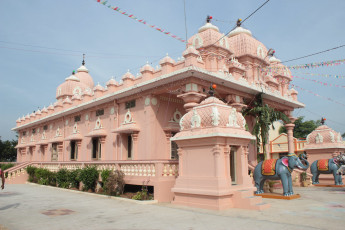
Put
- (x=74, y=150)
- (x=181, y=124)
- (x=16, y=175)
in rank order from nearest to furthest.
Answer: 1. (x=181, y=124)
2. (x=16, y=175)
3. (x=74, y=150)

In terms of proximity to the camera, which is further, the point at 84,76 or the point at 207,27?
the point at 84,76

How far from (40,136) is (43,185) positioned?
9.69 meters

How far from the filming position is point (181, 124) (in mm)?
9578

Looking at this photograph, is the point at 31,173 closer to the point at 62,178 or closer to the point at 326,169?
the point at 62,178

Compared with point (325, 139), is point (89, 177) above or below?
below

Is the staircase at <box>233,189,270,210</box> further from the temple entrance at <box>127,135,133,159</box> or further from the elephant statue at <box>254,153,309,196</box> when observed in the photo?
the temple entrance at <box>127,135,133,159</box>

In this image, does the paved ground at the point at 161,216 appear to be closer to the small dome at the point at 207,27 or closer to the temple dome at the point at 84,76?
the small dome at the point at 207,27

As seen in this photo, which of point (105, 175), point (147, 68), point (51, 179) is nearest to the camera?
point (105, 175)

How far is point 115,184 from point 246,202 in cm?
508

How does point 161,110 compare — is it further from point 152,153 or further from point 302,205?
point 302,205

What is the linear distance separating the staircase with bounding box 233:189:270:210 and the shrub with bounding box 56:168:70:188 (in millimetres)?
9059

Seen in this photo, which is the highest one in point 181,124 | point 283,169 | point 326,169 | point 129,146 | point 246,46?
point 246,46

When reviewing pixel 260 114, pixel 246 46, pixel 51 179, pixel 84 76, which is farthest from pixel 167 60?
pixel 84 76

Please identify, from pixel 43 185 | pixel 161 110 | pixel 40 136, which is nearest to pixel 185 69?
pixel 161 110
